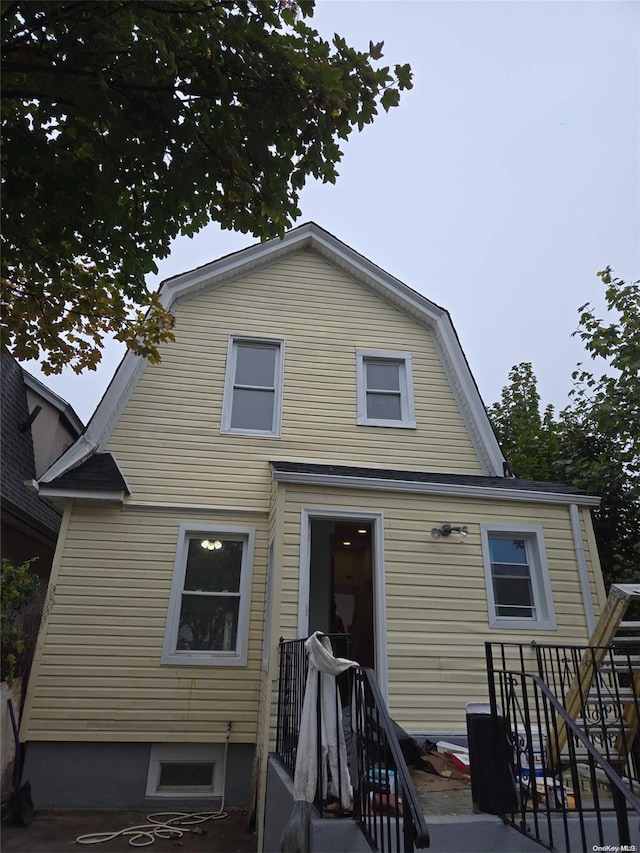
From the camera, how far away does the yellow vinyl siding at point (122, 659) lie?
643cm

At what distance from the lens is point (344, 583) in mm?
10094

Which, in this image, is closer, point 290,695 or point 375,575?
point 290,695

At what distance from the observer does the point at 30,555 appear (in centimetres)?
911

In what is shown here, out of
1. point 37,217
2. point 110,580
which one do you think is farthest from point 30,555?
point 37,217

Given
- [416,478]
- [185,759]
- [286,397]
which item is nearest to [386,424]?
[286,397]

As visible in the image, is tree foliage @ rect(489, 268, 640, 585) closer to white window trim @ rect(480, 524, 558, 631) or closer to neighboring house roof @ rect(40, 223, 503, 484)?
neighboring house roof @ rect(40, 223, 503, 484)

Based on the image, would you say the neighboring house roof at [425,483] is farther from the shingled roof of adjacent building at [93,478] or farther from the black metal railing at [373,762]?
the black metal railing at [373,762]

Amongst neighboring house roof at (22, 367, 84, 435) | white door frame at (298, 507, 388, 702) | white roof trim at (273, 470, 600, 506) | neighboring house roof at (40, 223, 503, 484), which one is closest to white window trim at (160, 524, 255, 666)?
white door frame at (298, 507, 388, 702)

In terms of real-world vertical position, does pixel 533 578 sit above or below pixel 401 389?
below

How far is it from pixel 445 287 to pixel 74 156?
9884 centimetres

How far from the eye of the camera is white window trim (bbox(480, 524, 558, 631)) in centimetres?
639

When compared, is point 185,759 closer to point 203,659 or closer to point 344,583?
point 203,659

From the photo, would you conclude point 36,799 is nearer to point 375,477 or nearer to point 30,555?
point 30,555

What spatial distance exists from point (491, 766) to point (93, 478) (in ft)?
18.9
